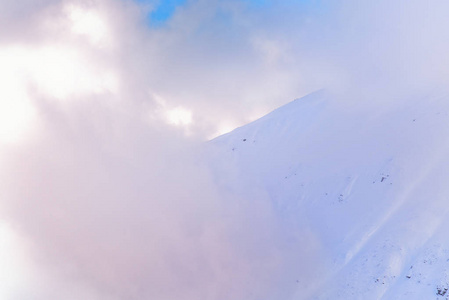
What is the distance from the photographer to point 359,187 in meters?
47.7

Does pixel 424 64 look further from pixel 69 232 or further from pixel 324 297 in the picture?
pixel 69 232

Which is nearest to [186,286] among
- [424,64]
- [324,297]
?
[324,297]

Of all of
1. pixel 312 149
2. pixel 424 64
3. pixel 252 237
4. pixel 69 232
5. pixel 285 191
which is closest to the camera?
pixel 252 237

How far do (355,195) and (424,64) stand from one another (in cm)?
4192

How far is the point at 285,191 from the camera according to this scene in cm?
5325

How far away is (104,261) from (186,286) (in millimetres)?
9717

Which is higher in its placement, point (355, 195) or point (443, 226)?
point (355, 195)

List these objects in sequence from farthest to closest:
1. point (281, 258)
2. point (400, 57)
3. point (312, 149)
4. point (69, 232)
Answer: point (400, 57)
point (312, 149)
point (69, 232)
point (281, 258)

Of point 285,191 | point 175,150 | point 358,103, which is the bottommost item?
point 285,191

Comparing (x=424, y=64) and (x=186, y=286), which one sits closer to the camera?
(x=186, y=286)

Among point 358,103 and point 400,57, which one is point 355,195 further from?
point 400,57

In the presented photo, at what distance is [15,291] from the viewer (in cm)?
3900

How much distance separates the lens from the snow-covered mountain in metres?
34.8

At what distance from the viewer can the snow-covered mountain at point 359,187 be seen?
3478cm
